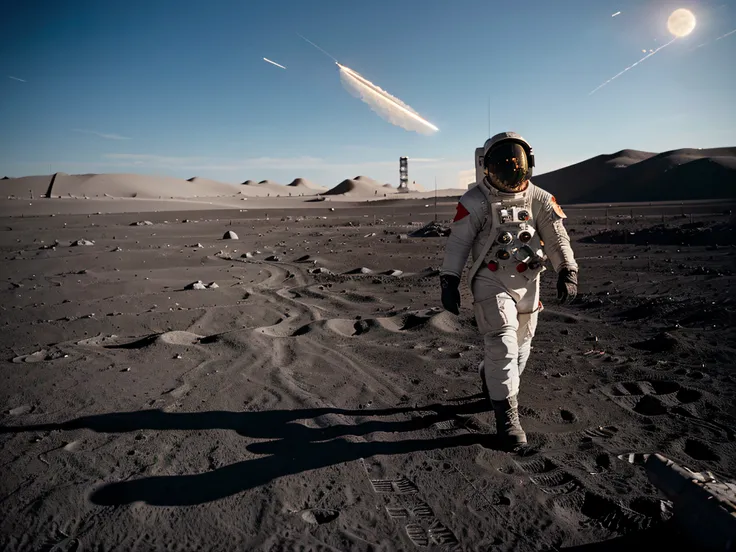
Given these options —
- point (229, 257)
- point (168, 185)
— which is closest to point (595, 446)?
point (229, 257)

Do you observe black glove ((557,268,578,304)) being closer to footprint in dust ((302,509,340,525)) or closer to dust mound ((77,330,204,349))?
footprint in dust ((302,509,340,525))

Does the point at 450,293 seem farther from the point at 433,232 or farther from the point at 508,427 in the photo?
the point at 433,232

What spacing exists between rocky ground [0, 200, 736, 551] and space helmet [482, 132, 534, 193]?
1.84 meters

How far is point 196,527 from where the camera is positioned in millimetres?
2621

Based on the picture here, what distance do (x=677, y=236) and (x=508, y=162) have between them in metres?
11.9

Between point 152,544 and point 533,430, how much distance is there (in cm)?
263

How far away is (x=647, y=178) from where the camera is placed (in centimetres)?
4156

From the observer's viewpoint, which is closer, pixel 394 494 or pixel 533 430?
pixel 394 494

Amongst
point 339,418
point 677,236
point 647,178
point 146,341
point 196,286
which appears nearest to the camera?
point 339,418

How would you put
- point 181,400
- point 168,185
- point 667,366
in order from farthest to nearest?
point 168,185
point 667,366
point 181,400

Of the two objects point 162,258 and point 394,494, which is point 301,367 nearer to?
point 394,494

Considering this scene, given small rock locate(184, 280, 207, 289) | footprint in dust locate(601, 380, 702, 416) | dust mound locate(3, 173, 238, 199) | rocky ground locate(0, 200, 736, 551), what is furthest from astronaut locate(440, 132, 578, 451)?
dust mound locate(3, 173, 238, 199)

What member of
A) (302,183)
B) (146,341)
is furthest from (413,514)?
(302,183)

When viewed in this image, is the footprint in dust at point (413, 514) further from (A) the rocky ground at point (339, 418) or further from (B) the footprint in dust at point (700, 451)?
(B) the footprint in dust at point (700, 451)
